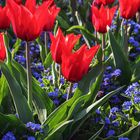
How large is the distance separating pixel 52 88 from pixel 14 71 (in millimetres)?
468

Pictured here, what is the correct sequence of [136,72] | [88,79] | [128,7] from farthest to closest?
[136,72], [128,7], [88,79]

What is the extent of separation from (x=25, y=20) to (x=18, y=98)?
0.39m

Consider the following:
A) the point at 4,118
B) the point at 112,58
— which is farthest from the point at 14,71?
the point at 112,58

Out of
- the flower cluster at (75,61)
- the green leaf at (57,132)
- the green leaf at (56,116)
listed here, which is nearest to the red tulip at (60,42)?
the flower cluster at (75,61)

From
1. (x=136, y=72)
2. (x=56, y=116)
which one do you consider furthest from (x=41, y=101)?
(x=136, y=72)

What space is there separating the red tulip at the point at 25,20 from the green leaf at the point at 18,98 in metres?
0.19

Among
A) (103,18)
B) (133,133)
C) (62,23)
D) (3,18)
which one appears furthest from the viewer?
(62,23)

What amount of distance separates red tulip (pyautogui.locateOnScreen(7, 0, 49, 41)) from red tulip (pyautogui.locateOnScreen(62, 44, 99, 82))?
18 cm

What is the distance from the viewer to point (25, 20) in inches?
83.7

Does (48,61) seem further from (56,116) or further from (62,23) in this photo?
(56,116)

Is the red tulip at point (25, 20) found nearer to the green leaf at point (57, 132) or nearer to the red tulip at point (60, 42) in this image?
the red tulip at point (60, 42)

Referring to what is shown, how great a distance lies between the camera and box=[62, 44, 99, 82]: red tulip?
7.14ft

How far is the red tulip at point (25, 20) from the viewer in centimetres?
212

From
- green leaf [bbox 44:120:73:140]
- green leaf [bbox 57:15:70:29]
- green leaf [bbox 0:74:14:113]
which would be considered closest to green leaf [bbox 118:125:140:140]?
green leaf [bbox 44:120:73:140]
